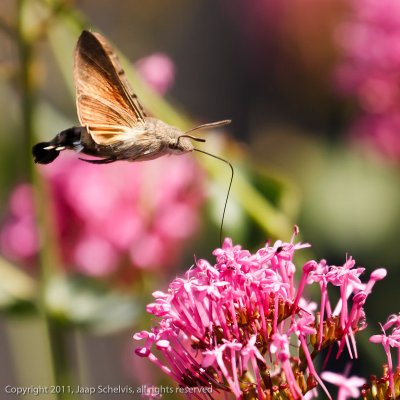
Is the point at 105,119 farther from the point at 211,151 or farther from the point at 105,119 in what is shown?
the point at 211,151

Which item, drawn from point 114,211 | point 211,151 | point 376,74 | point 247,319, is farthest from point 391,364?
point 376,74

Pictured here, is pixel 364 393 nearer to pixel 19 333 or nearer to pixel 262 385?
pixel 262 385

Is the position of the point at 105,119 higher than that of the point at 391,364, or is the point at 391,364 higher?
the point at 105,119

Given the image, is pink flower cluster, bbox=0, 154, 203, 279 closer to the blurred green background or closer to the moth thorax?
the blurred green background

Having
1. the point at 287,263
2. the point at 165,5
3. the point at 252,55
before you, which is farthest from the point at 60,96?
the point at 287,263

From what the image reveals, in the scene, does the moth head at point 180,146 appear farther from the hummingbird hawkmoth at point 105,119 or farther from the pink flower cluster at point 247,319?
the pink flower cluster at point 247,319

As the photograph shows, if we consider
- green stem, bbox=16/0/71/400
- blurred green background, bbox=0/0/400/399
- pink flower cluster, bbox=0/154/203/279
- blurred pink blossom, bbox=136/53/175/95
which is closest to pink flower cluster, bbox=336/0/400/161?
blurred green background, bbox=0/0/400/399
